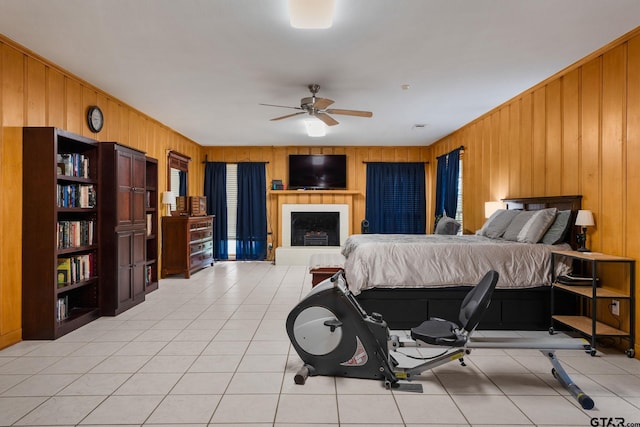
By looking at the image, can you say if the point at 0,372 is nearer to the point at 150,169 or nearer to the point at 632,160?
the point at 150,169

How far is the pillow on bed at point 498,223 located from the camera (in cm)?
451

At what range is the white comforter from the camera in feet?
11.9

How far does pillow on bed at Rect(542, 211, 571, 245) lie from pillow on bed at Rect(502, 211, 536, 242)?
10.6 inches

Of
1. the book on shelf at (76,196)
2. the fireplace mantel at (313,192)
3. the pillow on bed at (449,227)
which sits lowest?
the pillow on bed at (449,227)

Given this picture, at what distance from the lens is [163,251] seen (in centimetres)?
648

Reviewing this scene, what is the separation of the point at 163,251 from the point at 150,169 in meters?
1.55

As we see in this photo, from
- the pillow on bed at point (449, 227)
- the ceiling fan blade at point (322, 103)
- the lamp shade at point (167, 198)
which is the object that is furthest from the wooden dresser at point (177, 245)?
the pillow on bed at point (449, 227)

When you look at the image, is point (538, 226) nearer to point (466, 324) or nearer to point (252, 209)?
point (466, 324)

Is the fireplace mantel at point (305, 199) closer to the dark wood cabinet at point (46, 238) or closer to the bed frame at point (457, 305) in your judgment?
the bed frame at point (457, 305)

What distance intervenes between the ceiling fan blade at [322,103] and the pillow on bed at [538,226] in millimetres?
2502

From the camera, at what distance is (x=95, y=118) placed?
4531mm

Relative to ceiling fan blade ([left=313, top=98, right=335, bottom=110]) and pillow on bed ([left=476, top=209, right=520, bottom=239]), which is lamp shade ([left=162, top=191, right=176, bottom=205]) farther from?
pillow on bed ([left=476, top=209, right=520, bottom=239])

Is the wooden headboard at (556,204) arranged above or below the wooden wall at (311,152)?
below

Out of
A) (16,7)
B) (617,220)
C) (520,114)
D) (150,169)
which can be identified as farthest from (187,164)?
(617,220)
